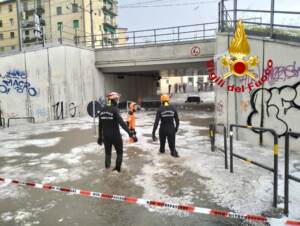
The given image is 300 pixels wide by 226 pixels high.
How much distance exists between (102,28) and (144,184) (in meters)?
50.0

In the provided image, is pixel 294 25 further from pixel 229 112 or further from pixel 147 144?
pixel 147 144

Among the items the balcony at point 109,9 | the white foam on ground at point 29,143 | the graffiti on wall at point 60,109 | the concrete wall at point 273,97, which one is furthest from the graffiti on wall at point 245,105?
the balcony at point 109,9

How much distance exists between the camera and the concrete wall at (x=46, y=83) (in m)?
15.9

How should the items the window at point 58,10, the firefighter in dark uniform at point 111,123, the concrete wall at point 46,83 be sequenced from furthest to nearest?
the window at point 58,10, the concrete wall at point 46,83, the firefighter in dark uniform at point 111,123

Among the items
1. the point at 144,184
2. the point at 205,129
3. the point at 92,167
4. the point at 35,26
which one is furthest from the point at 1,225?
the point at 35,26

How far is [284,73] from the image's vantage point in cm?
862

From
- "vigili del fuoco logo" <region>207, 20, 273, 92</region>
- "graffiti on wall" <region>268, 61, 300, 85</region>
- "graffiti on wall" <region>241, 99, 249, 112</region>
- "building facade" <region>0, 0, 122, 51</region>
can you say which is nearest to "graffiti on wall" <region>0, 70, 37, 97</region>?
"vigili del fuoco logo" <region>207, 20, 273, 92</region>

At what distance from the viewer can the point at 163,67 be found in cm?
2208

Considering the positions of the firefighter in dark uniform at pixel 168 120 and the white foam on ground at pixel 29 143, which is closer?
the firefighter in dark uniform at pixel 168 120

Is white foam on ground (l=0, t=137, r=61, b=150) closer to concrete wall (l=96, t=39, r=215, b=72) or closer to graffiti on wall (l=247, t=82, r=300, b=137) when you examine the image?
graffiti on wall (l=247, t=82, r=300, b=137)

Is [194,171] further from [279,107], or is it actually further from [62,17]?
[62,17]

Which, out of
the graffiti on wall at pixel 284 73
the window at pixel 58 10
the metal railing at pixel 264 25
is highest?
the window at pixel 58 10

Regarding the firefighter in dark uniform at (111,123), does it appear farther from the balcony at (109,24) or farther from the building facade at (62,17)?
the balcony at (109,24)

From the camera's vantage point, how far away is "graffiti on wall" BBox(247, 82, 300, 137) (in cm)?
841
